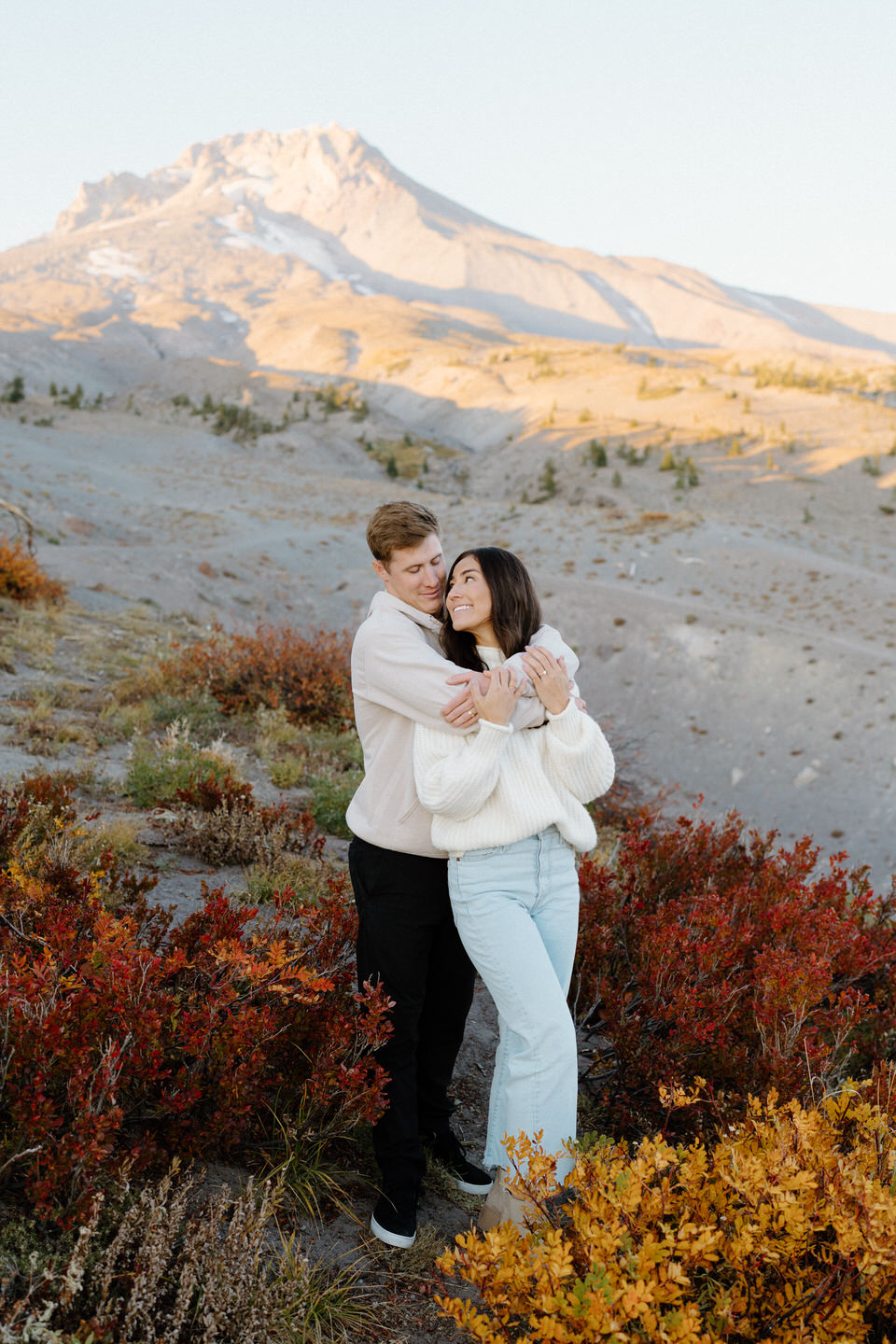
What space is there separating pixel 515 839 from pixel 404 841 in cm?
36

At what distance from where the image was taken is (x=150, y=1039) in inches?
90.0

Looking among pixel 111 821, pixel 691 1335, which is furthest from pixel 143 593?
pixel 691 1335

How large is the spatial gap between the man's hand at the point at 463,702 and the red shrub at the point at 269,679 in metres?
5.99

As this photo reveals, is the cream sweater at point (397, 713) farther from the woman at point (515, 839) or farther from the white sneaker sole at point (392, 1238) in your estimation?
the white sneaker sole at point (392, 1238)

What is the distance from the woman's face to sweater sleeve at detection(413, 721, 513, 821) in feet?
1.38

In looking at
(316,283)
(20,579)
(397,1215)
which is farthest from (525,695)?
(316,283)

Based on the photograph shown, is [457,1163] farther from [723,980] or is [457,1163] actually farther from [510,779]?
[510,779]

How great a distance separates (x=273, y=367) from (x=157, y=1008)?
6568 cm

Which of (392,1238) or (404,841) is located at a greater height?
(404,841)

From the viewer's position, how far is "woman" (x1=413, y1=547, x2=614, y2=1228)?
8.05 feet

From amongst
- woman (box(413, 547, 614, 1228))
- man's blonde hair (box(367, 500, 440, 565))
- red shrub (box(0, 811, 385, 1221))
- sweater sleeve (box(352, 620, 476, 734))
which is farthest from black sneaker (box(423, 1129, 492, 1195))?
man's blonde hair (box(367, 500, 440, 565))

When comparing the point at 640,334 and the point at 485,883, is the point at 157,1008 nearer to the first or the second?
the point at 485,883

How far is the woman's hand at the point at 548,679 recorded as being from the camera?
2.59 metres

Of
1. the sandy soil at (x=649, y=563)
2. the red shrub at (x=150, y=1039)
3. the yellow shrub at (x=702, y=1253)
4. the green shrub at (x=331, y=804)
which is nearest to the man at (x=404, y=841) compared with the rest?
the red shrub at (x=150, y=1039)
